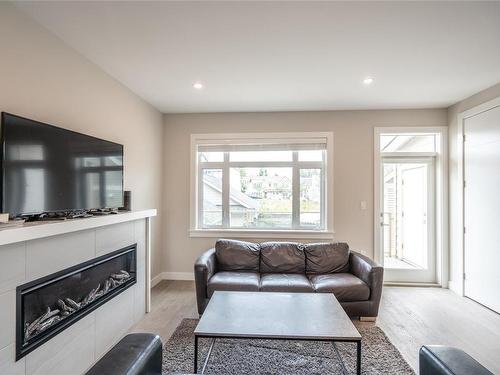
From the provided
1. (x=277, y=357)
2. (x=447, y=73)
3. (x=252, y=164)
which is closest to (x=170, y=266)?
(x=252, y=164)

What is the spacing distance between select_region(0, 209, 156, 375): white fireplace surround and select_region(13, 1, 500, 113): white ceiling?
4.99 ft

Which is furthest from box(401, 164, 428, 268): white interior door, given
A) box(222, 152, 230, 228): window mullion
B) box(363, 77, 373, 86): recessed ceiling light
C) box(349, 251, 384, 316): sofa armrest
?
box(222, 152, 230, 228): window mullion

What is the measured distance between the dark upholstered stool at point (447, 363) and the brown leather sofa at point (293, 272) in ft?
5.34

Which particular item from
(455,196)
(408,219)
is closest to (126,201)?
(408,219)

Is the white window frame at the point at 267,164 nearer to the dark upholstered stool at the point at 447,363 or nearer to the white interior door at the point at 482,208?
the white interior door at the point at 482,208

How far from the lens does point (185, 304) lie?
135 inches

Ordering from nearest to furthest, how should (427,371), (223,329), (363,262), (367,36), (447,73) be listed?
(427,371)
(223,329)
(367,36)
(447,73)
(363,262)

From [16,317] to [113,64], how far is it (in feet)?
7.66

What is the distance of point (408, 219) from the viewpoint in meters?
4.36

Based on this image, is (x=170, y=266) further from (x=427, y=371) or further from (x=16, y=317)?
(x=427, y=371)

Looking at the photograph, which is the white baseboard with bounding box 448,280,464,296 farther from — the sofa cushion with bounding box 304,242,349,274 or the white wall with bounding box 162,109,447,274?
the sofa cushion with bounding box 304,242,349,274

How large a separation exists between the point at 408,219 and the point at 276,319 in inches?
129

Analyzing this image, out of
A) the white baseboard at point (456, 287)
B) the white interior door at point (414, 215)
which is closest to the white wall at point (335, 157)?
the white interior door at point (414, 215)

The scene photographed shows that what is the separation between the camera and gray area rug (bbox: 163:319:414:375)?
214 cm
